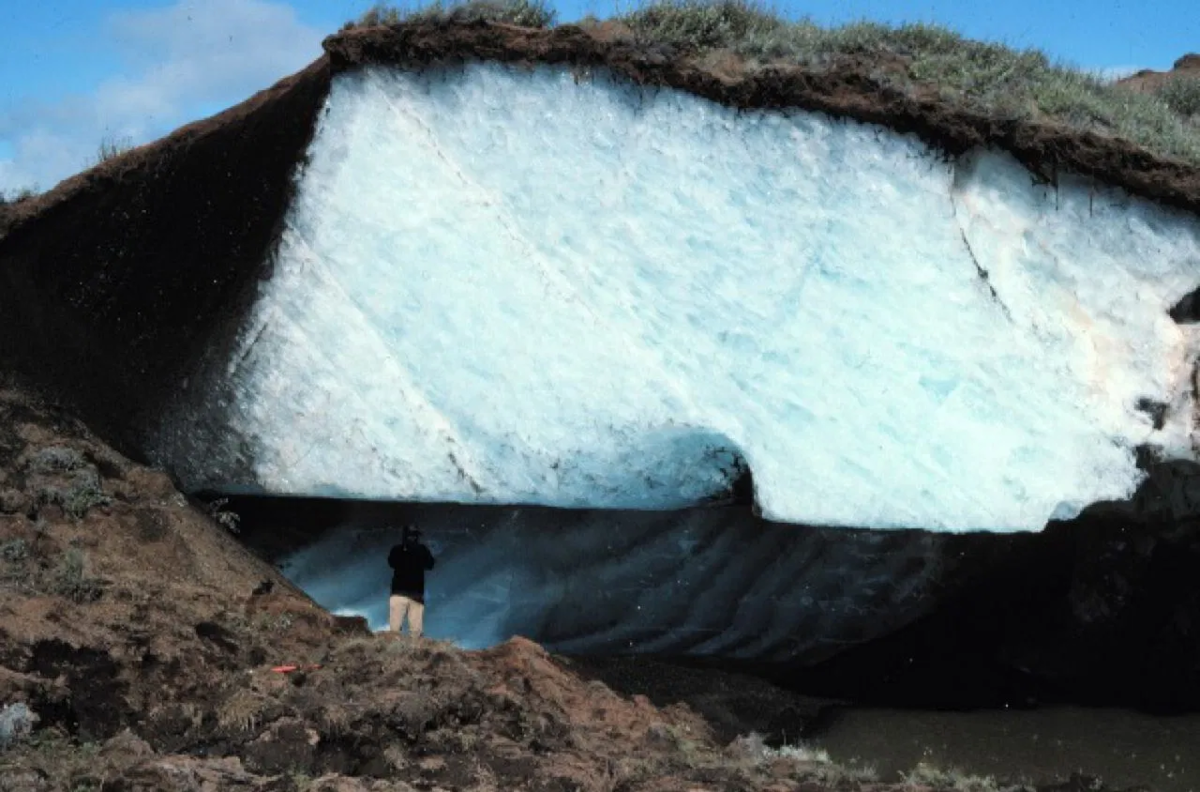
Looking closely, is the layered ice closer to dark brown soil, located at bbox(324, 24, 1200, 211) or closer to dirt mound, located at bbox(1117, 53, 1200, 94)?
dark brown soil, located at bbox(324, 24, 1200, 211)

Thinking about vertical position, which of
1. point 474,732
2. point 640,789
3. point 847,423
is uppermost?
point 847,423

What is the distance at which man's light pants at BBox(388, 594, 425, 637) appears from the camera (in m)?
11.6

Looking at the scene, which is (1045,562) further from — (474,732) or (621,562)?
(474,732)

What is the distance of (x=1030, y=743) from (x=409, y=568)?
485cm

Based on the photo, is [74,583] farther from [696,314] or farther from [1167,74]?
[1167,74]

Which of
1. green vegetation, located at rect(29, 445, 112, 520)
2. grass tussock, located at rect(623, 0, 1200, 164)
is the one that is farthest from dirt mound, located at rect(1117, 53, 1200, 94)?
green vegetation, located at rect(29, 445, 112, 520)

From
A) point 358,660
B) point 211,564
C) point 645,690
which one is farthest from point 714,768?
point 211,564

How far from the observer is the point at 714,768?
25.7 feet

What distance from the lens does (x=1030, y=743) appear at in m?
10.8

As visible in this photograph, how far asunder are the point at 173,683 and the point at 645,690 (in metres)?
4.37

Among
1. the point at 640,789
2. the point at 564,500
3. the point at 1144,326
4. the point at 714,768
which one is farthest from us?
the point at 564,500

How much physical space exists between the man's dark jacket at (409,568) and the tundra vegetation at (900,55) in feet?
13.3

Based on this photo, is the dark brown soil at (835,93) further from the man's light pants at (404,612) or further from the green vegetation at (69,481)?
the man's light pants at (404,612)

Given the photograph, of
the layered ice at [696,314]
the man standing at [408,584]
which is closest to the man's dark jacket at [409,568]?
the man standing at [408,584]
